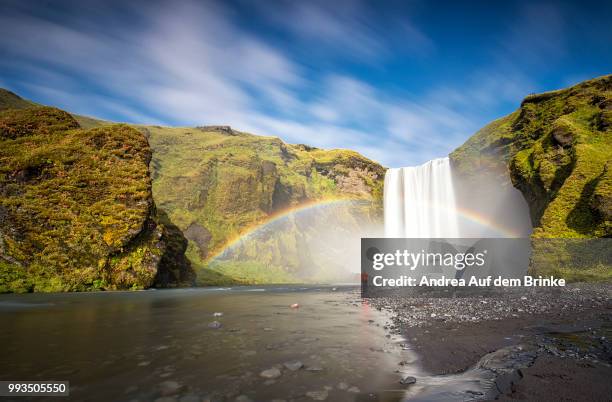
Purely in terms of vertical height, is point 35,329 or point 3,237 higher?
point 3,237

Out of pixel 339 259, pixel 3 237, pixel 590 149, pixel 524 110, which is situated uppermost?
pixel 524 110

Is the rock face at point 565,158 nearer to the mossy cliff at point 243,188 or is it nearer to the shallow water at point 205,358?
the shallow water at point 205,358

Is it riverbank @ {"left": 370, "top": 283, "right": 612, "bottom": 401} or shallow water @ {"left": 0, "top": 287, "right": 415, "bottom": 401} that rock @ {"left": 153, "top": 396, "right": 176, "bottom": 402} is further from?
riverbank @ {"left": 370, "top": 283, "right": 612, "bottom": 401}

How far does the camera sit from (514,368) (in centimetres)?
625

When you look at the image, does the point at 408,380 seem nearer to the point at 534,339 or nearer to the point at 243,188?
the point at 534,339

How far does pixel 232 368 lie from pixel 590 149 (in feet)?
144

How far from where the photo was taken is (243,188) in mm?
121312

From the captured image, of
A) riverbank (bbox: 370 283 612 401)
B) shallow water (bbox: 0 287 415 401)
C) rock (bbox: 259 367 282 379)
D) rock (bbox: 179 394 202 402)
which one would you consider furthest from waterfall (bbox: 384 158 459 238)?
rock (bbox: 179 394 202 402)

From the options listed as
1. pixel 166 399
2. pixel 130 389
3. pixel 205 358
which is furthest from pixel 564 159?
pixel 130 389

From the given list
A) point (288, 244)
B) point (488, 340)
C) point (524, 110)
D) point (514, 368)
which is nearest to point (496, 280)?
point (524, 110)

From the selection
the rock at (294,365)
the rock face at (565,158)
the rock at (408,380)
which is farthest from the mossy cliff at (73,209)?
the rock face at (565,158)

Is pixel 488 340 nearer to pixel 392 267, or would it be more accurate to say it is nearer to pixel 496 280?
pixel 496 280

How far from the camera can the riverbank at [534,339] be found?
5227 millimetres

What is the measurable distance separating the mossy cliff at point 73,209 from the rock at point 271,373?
1741 inches
